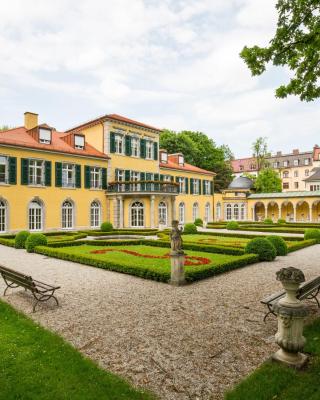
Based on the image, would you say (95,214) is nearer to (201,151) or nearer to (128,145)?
(128,145)

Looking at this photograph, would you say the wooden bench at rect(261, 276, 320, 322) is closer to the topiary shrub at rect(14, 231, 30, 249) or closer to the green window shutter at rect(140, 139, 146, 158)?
the topiary shrub at rect(14, 231, 30, 249)

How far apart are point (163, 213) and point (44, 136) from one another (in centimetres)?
1307

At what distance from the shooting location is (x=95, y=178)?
28375mm

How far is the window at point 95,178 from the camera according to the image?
28053 mm

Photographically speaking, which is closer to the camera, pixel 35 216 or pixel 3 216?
pixel 3 216

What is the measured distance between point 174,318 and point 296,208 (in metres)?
44.9

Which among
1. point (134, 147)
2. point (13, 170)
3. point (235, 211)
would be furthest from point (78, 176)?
point (235, 211)

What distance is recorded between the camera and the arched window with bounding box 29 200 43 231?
2410 cm

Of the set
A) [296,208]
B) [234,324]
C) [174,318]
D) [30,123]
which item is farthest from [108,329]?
[296,208]

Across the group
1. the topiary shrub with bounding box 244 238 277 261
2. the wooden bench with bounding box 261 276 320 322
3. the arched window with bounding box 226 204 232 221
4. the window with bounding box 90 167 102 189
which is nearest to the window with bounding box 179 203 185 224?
the arched window with bounding box 226 204 232 221

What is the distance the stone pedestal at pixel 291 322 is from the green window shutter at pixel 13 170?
892 inches

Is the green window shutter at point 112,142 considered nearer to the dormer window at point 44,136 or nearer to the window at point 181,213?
the dormer window at point 44,136

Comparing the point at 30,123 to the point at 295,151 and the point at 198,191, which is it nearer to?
the point at 198,191

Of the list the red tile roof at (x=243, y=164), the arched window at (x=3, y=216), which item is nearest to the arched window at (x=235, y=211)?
the red tile roof at (x=243, y=164)
